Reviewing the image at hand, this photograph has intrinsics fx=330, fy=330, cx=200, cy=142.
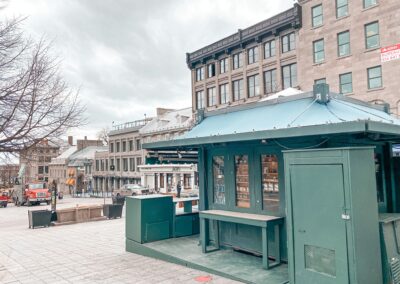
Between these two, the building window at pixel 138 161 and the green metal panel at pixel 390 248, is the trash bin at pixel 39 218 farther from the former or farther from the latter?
the building window at pixel 138 161

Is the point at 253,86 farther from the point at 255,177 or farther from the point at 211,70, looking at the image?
the point at 255,177

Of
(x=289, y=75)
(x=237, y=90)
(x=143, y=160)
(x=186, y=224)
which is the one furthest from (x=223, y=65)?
(x=186, y=224)

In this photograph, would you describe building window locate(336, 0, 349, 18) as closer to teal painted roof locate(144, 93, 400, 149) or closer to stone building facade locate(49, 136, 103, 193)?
teal painted roof locate(144, 93, 400, 149)

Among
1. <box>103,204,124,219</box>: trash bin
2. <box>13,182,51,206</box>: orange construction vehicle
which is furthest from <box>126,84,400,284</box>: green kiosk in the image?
<box>13,182,51,206</box>: orange construction vehicle

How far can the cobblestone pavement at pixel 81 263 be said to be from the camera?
25.5ft

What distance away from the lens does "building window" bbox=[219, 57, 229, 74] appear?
39741 mm

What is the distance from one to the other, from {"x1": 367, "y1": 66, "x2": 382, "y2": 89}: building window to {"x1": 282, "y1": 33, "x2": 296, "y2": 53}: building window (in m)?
8.43

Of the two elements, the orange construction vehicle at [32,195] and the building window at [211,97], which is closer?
the orange construction vehicle at [32,195]

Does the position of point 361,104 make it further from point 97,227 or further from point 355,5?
point 355,5

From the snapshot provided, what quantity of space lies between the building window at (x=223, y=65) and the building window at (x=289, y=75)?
854 cm

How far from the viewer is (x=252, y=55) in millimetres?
36625

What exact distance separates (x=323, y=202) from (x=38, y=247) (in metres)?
10.4

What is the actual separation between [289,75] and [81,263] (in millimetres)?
28195

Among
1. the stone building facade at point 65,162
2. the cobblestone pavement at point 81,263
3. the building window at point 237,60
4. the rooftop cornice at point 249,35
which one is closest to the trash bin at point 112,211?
the cobblestone pavement at point 81,263
